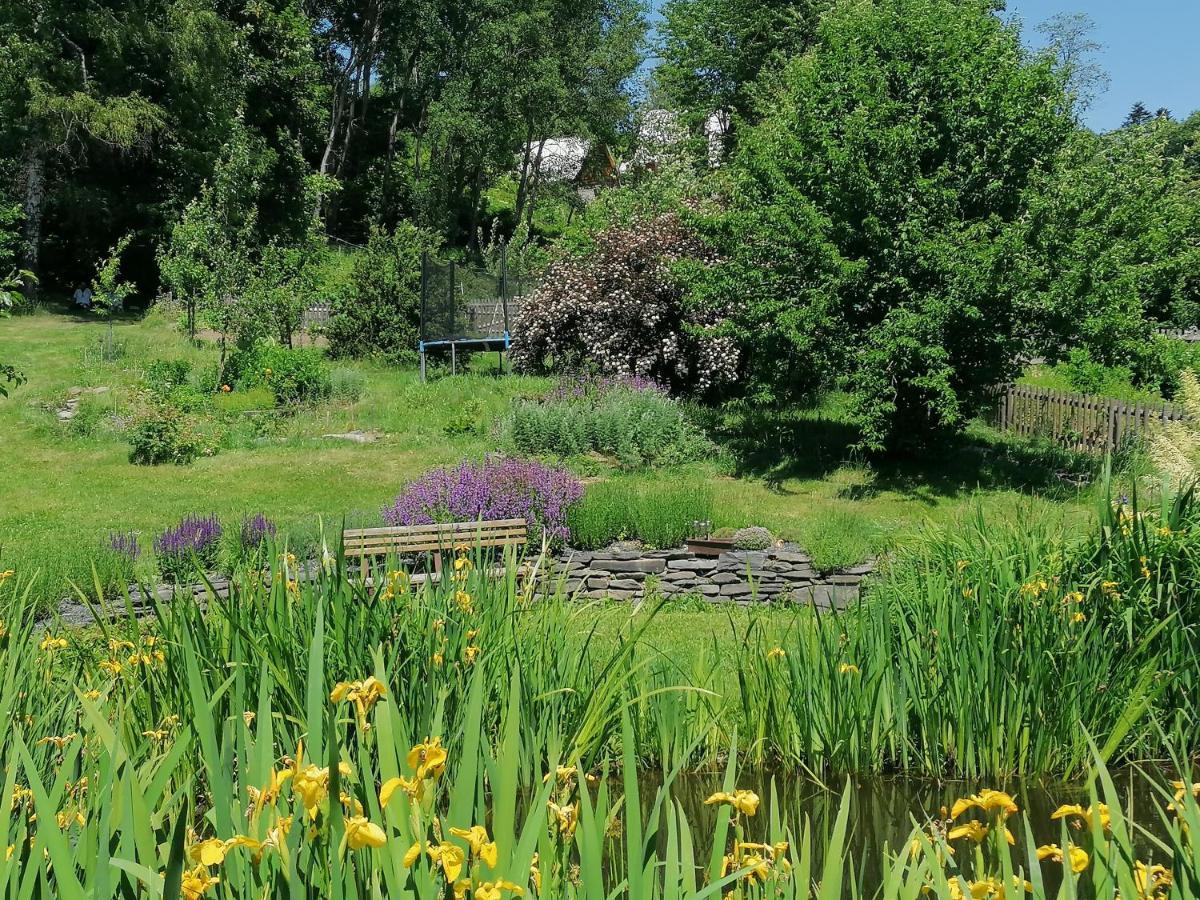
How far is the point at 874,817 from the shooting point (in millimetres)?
4480

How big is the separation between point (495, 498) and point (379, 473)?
3.73m

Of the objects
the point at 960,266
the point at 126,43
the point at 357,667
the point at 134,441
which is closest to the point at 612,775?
the point at 357,667

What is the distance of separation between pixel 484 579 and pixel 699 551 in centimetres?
531

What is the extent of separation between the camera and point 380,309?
20203 mm

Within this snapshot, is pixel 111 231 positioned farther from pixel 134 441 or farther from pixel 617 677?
pixel 617 677

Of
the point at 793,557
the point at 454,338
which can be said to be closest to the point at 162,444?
the point at 454,338

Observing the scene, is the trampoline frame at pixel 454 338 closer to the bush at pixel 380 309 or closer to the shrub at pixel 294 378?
the bush at pixel 380 309

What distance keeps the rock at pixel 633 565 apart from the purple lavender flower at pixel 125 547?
3767 millimetres

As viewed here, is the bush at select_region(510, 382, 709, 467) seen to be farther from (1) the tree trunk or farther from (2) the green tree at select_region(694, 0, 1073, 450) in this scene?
(1) the tree trunk

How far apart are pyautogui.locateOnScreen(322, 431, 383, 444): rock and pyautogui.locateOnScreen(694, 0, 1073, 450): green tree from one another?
531 cm

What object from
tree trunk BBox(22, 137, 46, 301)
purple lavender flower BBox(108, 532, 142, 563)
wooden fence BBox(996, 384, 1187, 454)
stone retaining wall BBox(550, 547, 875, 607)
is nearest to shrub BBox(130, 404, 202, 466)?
purple lavender flower BBox(108, 532, 142, 563)

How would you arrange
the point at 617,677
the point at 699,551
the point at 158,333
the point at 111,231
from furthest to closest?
1. the point at 111,231
2. the point at 158,333
3. the point at 699,551
4. the point at 617,677

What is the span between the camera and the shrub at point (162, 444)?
13438mm

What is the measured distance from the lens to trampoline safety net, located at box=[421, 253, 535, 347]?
62.9ft
